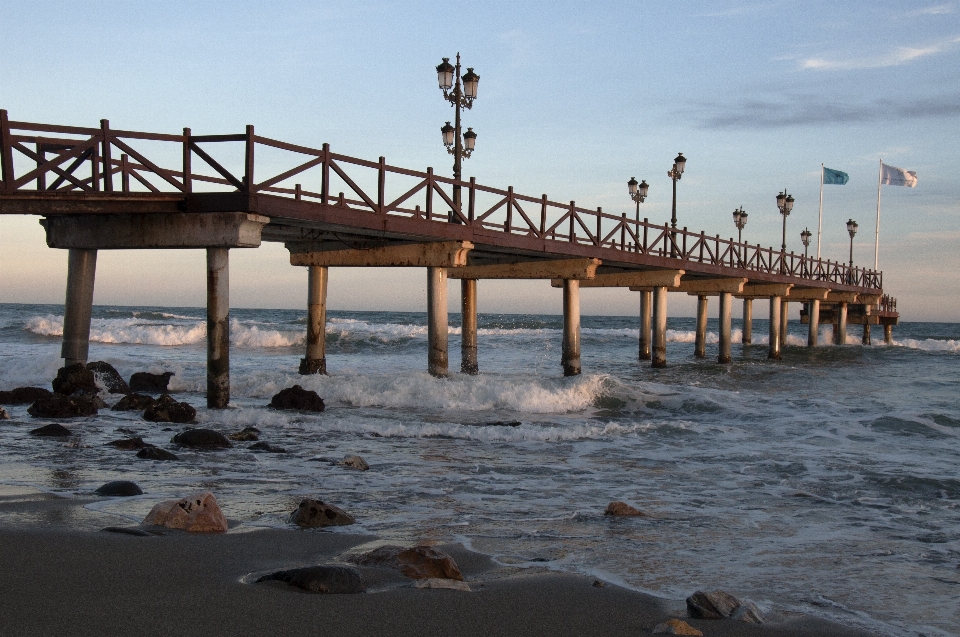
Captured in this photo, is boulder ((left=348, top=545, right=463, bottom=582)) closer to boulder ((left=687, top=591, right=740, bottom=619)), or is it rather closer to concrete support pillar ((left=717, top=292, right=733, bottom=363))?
boulder ((left=687, top=591, right=740, bottom=619))

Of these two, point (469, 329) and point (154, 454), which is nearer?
point (154, 454)

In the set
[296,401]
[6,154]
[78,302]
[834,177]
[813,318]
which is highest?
[834,177]

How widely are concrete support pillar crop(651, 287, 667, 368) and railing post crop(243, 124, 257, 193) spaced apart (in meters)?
20.1

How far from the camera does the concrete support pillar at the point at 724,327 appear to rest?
124ft

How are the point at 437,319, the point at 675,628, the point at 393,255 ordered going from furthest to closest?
the point at 437,319 → the point at 393,255 → the point at 675,628

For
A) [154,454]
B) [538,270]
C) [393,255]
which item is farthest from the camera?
[538,270]

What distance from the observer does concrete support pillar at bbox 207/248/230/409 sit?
50.1 feet

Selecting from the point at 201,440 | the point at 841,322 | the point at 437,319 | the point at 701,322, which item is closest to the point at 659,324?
the point at 701,322

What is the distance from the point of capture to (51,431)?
38.9 feet

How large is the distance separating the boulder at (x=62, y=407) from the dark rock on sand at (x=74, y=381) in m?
1.83

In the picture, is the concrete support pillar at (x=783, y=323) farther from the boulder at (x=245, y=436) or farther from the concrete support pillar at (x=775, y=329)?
the boulder at (x=245, y=436)

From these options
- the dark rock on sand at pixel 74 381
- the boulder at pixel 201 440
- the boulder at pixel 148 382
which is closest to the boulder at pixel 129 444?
the boulder at pixel 201 440

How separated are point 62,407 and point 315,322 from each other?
8.44m

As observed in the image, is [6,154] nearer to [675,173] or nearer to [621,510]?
[621,510]
